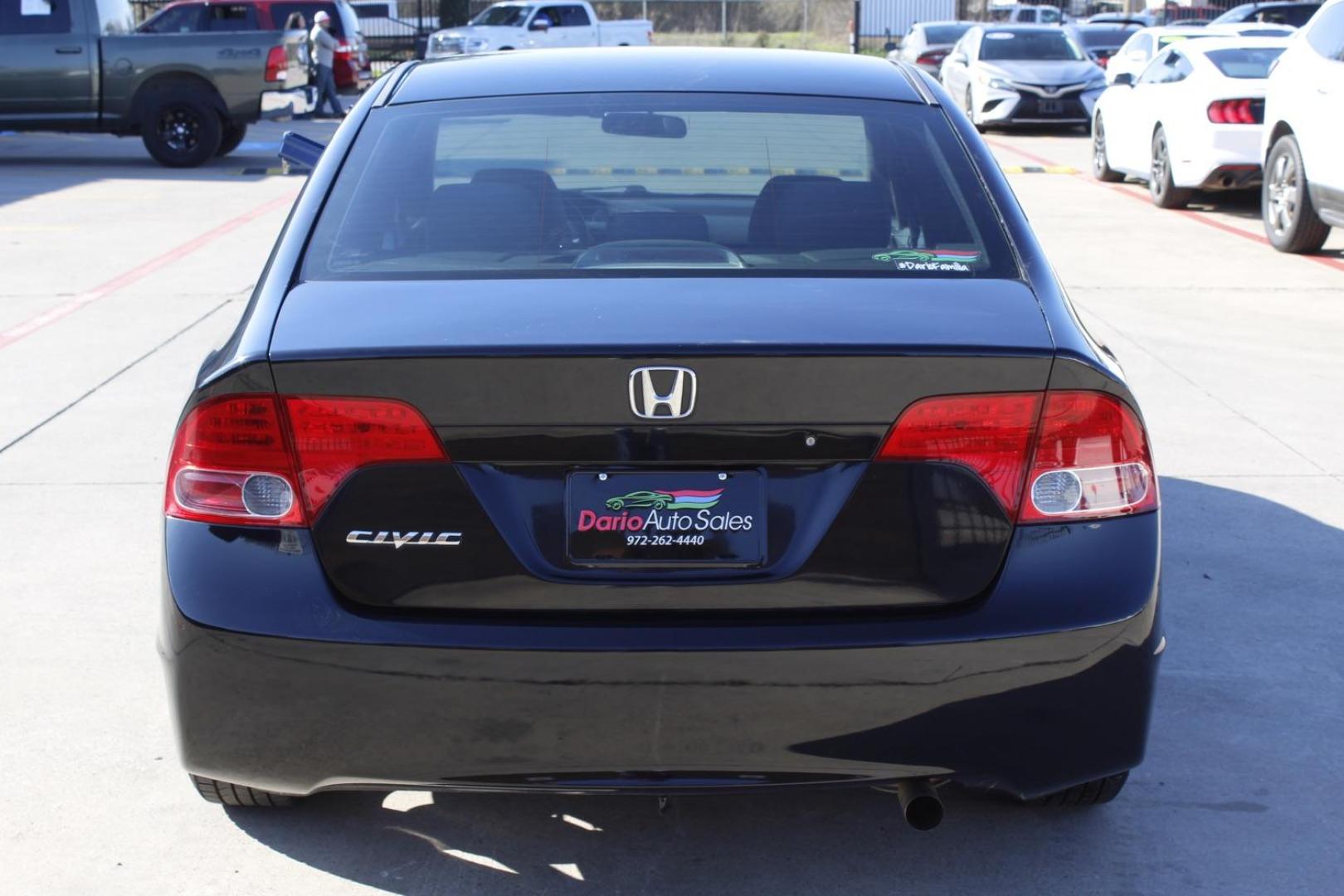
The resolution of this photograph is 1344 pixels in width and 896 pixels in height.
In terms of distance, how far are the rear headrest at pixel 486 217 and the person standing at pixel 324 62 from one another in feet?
71.3

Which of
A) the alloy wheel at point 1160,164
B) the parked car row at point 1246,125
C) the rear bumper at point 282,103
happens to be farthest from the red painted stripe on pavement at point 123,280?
the alloy wheel at point 1160,164

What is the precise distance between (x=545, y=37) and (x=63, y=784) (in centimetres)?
2996

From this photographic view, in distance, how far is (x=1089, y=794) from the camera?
11.1ft

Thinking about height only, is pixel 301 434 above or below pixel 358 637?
above

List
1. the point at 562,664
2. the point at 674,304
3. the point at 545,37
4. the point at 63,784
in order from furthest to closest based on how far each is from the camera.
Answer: the point at 545,37 → the point at 63,784 → the point at 674,304 → the point at 562,664

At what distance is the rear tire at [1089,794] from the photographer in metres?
3.33

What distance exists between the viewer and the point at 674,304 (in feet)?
9.48

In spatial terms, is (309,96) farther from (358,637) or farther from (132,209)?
(358,637)

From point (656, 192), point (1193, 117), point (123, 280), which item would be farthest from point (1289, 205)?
point (656, 192)

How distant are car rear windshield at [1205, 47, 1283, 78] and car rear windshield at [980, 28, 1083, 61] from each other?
9247 millimetres

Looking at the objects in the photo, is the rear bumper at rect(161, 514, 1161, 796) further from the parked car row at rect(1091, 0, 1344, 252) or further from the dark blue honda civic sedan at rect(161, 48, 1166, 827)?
the parked car row at rect(1091, 0, 1344, 252)

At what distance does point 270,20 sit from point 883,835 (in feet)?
87.5

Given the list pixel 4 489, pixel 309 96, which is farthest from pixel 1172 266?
pixel 309 96

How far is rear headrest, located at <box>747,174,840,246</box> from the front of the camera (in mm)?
3402
